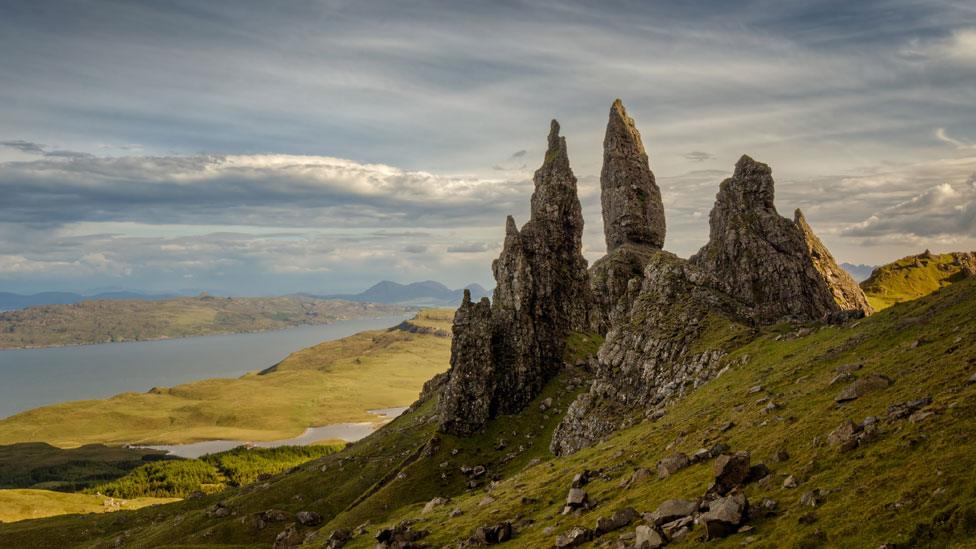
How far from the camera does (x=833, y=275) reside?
562ft

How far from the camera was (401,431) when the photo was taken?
178 m

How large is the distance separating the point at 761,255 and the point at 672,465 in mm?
101913

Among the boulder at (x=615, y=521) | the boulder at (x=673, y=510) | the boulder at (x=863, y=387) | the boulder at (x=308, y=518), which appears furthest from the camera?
the boulder at (x=308, y=518)

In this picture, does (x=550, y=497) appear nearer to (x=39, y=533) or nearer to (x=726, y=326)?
(x=726, y=326)

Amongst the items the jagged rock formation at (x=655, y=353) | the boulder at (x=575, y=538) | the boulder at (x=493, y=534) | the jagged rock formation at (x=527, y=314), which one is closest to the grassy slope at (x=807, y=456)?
the boulder at (x=493, y=534)

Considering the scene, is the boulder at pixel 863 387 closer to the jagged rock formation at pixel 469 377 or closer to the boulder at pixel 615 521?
the boulder at pixel 615 521

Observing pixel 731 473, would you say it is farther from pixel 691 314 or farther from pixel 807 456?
pixel 691 314

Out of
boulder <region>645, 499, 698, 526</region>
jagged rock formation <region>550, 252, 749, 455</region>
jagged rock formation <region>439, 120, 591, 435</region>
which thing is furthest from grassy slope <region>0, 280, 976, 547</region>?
jagged rock formation <region>439, 120, 591, 435</region>

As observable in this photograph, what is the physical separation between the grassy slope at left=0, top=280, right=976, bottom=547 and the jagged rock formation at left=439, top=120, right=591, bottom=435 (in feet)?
59.5

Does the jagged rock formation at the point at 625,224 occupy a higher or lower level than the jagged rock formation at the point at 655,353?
higher

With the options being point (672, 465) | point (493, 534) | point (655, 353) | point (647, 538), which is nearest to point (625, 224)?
point (655, 353)

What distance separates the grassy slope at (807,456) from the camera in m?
30.4

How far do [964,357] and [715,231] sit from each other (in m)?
122

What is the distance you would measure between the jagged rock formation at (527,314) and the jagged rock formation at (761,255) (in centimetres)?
3923
